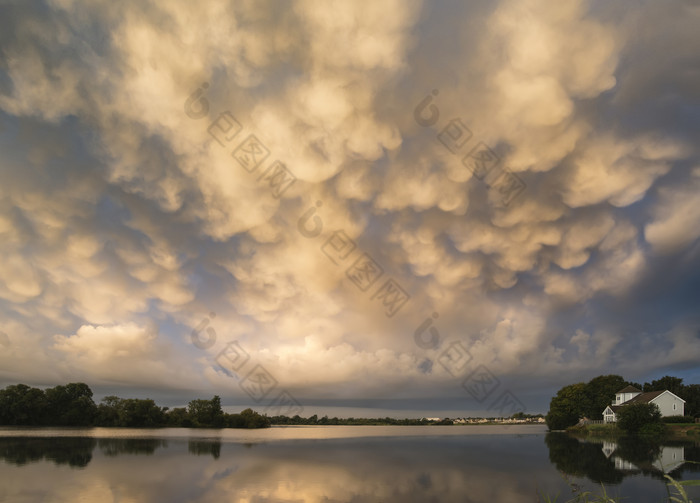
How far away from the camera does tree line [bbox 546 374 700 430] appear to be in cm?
8119

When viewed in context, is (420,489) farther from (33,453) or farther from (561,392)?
(561,392)

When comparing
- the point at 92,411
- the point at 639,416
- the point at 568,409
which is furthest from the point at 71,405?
the point at 639,416

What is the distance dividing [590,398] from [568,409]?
5032mm

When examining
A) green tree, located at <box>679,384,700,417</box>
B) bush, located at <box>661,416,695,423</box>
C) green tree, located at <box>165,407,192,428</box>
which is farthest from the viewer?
green tree, located at <box>165,407,192,428</box>

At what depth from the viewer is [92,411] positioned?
9125 cm

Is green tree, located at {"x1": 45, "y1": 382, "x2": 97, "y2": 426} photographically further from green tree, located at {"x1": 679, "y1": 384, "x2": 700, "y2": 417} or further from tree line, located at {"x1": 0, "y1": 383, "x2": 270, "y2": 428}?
green tree, located at {"x1": 679, "y1": 384, "x2": 700, "y2": 417}

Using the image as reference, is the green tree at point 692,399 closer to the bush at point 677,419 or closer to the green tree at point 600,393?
the green tree at point 600,393

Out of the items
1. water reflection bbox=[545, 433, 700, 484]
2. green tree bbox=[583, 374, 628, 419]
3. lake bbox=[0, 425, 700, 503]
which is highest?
green tree bbox=[583, 374, 628, 419]

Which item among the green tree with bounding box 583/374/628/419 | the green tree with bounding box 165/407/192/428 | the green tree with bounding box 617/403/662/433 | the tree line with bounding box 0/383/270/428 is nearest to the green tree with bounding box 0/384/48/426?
the tree line with bounding box 0/383/270/428

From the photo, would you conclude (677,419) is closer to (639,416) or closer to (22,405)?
(639,416)

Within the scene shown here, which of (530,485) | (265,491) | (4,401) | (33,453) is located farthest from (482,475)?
(4,401)

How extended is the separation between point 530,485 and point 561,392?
80182 mm

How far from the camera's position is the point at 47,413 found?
279 feet

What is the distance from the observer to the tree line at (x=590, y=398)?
81.2 meters
